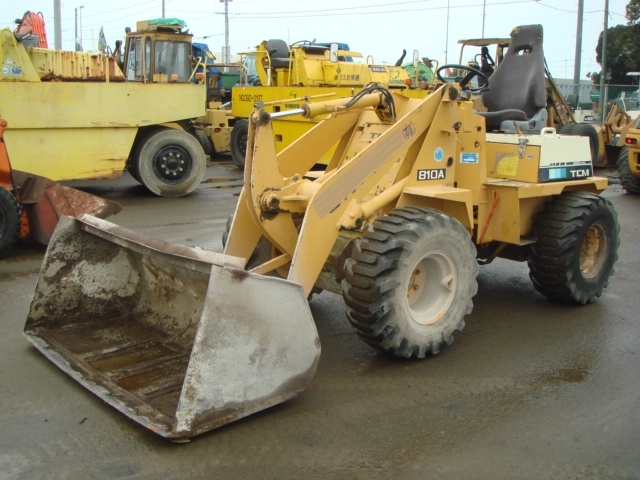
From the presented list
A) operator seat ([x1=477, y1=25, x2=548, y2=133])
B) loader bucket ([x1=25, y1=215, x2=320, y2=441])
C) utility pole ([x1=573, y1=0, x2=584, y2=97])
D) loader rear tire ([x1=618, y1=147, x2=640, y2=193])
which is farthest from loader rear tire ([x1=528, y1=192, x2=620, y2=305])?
utility pole ([x1=573, y1=0, x2=584, y2=97])

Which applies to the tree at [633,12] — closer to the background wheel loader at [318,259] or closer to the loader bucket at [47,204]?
the background wheel loader at [318,259]

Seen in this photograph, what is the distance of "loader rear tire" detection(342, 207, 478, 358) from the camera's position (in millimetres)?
4320

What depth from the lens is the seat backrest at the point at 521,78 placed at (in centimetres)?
696

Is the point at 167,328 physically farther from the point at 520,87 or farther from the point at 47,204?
the point at 520,87

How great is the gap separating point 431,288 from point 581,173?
6.64 ft

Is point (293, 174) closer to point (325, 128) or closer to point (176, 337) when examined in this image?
point (325, 128)

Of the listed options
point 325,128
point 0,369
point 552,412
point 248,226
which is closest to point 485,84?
point 325,128

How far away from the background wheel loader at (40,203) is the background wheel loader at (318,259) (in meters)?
2.55

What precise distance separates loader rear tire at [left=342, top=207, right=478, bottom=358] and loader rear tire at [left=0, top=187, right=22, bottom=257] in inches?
166

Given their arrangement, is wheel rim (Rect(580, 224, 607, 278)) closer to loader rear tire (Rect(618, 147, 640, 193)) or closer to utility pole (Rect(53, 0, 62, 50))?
loader rear tire (Rect(618, 147, 640, 193))

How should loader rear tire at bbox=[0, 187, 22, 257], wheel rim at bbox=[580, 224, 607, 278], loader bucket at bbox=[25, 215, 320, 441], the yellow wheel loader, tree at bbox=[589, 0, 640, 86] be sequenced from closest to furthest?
loader bucket at bbox=[25, 215, 320, 441] → wheel rim at bbox=[580, 224, 607, 278] → loader rear tire at bbox=[0, 187, 22, 257] → the yellow wheel loader → tree at bbox=[589, 0, 640, 86]

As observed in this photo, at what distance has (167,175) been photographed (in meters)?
11.5

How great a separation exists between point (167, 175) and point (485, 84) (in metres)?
5.81

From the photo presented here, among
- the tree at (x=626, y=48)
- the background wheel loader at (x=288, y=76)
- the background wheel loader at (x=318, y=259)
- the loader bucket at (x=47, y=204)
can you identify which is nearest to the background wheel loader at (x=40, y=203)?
the loader bucket at (x=47, y=204)
